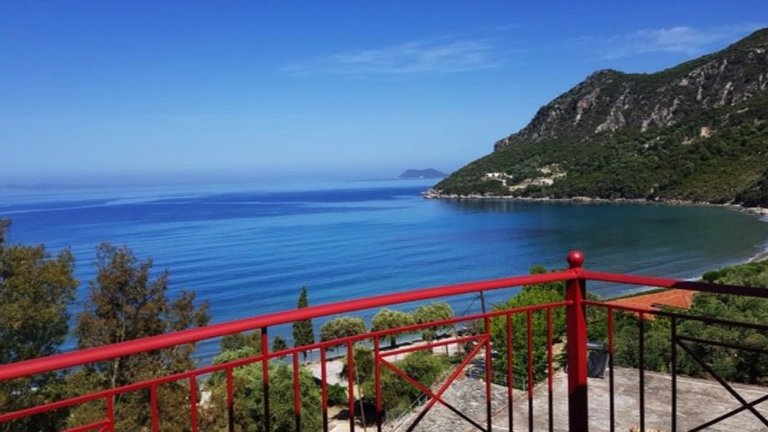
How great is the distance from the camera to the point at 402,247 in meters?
58.1

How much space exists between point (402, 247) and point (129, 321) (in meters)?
43.0

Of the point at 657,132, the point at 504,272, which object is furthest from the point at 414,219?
the point at 657,132

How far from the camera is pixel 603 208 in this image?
84562 millimetres

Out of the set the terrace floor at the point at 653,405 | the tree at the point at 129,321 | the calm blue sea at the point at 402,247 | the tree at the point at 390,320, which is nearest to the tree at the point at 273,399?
the tree at the point at 129,321

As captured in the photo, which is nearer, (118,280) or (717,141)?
(118,280)

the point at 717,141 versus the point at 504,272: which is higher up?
the point at 717,141

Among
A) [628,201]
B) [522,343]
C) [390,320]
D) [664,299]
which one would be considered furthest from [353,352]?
[628,201]

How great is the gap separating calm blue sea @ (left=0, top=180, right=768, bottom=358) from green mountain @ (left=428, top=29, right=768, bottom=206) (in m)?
8.40

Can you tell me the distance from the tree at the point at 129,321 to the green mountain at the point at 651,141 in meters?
71.8

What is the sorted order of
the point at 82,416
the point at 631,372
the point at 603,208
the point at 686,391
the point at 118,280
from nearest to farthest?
the point at 686,391 → the point at 631,372 → the point at 82,416 → the point at 118,280 → the point at 603,208

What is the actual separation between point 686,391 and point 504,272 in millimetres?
39187

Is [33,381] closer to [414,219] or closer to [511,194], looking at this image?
[414,219]

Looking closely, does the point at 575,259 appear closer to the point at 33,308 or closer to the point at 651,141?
the point at 33,308

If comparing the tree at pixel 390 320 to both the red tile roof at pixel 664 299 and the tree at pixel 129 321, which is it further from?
the tree at pixel 129 321
